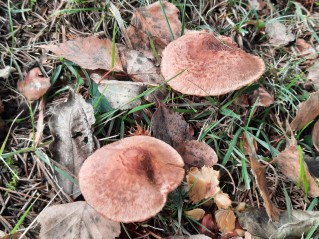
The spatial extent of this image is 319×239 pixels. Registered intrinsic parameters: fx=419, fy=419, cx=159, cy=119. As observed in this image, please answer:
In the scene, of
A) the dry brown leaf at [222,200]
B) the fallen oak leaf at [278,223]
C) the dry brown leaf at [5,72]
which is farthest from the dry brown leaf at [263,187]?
the dry brown leaf at [5,72]

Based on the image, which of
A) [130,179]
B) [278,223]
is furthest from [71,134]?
[278,223]

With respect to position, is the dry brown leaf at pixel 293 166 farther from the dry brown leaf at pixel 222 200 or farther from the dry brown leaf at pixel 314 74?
the dry brown leaf at pixel 314 74

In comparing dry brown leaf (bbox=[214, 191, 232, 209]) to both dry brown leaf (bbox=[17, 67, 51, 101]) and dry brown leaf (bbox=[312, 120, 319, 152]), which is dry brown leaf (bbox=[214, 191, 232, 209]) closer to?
dry brown leaf (bbox=[312, 120, 319, 152])

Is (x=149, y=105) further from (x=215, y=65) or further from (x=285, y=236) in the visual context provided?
(x=285, y=236)

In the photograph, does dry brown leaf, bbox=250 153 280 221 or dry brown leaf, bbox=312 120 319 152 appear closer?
dry brown leaf, bbox=250 153 280 221

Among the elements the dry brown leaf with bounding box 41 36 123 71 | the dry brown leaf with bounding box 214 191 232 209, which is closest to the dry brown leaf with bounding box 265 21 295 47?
the dry brown leaf with bounding box 41 36 123 71

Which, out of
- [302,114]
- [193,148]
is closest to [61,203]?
[193,148]
